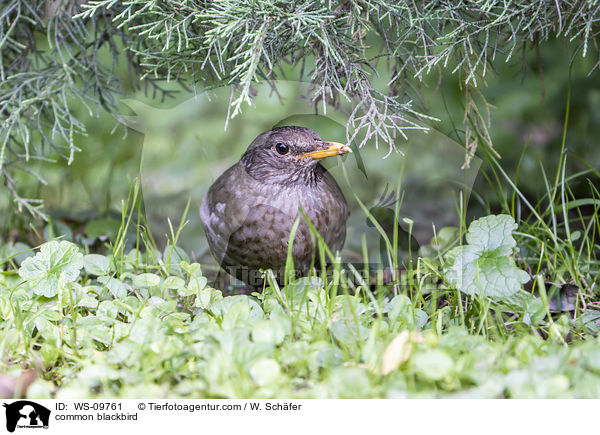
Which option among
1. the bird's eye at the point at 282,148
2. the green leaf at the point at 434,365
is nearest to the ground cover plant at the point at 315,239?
the green leaf at the point at 434,365

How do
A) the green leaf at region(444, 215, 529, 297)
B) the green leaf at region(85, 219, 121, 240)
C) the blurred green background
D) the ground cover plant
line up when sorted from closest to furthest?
the ground cover plant < the green leaf at region(444, 215, 529, 297) < the blurred green background < the green leaf at region(85, 219, 121, 240)

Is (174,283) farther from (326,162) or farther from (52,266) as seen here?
(326,162)

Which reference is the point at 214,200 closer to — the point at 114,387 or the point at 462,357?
the point at 114,387

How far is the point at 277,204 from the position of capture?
2086 mm

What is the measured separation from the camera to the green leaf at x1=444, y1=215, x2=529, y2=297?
1867 millimetres

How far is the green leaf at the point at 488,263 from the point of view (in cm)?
187

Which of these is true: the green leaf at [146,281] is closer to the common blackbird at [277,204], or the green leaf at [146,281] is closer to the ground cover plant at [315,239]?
the ground cover plant at [315,239]

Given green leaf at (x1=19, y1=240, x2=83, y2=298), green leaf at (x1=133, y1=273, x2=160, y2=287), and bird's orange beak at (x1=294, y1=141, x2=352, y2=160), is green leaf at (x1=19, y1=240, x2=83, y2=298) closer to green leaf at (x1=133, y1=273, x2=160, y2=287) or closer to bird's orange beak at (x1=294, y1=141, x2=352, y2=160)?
green leaf at (x1=133, y1=273, x2=160, y2=287)

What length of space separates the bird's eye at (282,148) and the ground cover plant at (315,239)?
0.12m

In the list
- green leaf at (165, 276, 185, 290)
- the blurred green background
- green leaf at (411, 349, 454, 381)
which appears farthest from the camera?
the blurred green background

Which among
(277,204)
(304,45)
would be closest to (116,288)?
(277,204)

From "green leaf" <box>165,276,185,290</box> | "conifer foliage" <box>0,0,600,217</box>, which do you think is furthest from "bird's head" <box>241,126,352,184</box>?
"green leaf" <box>165,276,185,290</box>

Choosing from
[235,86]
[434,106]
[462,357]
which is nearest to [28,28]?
[235,86]

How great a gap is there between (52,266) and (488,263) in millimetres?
1523
